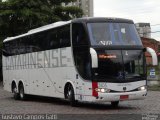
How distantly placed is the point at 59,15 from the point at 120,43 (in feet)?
129

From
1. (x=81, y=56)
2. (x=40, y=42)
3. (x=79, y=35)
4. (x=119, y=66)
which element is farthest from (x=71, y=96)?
(x=40, y=42)

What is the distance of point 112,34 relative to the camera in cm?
1923

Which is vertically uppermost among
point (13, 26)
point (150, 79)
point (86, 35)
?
point (13, 26)

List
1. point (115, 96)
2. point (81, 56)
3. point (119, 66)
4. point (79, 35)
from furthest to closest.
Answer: point (79, 35) < point (81, 56) < point (119, 66) < point (115, 96)

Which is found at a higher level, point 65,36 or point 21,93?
point 65,36

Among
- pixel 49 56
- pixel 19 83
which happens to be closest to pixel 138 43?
pixel 49 56

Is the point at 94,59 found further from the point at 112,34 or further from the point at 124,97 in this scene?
the point at 124,97

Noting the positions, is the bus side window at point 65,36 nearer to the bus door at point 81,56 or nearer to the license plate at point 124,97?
the bus door at point 81,56

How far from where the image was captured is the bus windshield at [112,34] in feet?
62.1

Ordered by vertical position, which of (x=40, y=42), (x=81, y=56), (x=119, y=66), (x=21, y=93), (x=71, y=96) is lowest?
(x=21, y=93)

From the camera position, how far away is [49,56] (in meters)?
23.0

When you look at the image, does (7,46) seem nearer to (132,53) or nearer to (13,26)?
(132,53)

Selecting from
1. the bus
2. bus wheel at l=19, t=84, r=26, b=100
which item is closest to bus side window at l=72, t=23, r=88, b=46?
the bus

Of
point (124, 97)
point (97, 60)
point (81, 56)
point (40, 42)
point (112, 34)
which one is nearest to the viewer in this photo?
point (97, 60)
